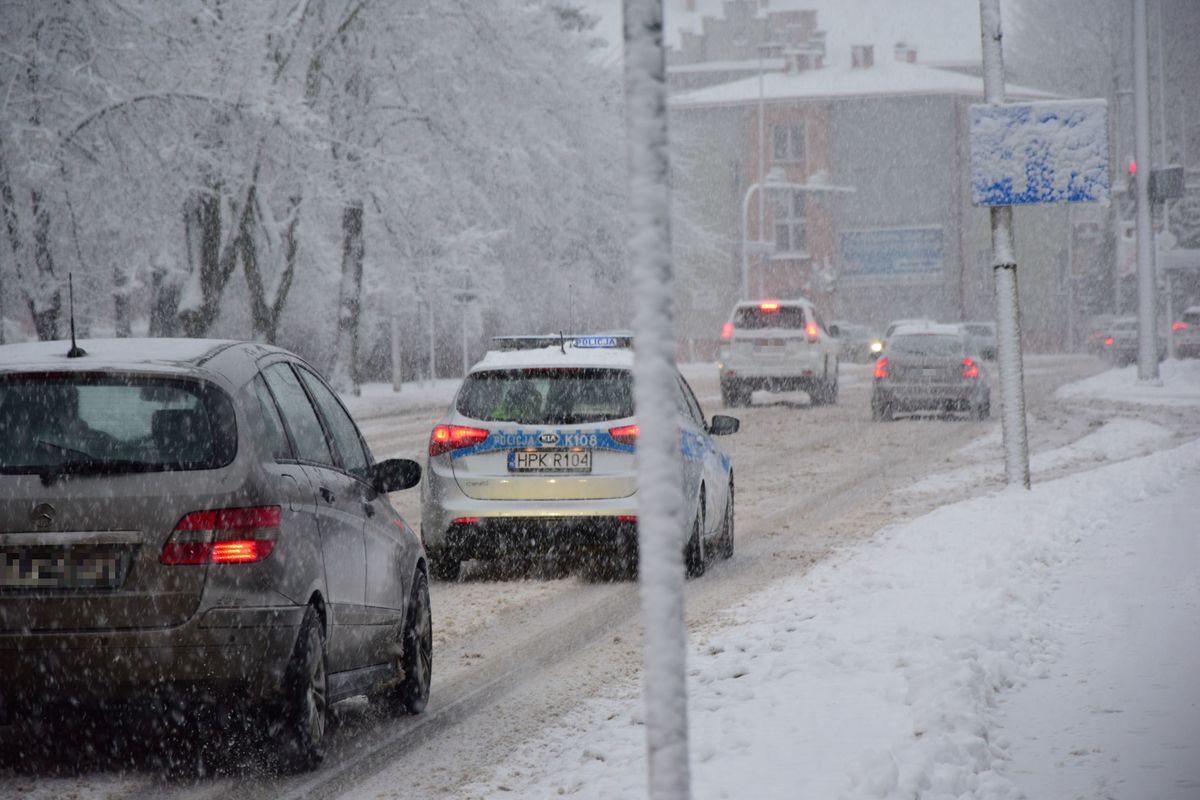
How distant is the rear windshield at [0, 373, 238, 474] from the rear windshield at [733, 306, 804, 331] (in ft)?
93.1

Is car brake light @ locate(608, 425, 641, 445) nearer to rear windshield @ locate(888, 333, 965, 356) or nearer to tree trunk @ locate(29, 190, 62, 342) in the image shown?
tree trunk @ locate(29, 190, 62, 342)

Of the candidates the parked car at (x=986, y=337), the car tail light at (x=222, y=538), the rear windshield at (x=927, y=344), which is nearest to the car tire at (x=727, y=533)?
the car tail light at (x=222, y=538)

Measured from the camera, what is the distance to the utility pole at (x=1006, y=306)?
13.6 metres

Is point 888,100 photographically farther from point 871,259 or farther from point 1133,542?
point 1133,542

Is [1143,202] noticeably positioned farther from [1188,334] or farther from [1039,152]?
[1039,152]

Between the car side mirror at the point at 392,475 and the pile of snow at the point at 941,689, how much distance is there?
1164 millimetres

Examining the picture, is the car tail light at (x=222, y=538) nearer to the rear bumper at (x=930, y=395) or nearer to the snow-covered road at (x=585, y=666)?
the snow-covered road at (x=585, y=666)

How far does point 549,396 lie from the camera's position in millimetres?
11156

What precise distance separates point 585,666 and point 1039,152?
7.18 m

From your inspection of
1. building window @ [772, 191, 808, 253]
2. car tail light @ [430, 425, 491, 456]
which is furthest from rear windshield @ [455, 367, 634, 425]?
building window @ [772, 191, 808, 253]

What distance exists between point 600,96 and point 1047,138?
122ft

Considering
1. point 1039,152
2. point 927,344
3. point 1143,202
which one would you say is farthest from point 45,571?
point 1143,202

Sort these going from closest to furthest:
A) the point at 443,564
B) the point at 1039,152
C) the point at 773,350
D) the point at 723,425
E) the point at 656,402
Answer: the point at 656,402, the point at 443,564, the point at 723,425, the point at 1039,152, the point at 773,350

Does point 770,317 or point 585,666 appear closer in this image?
point 585,666
